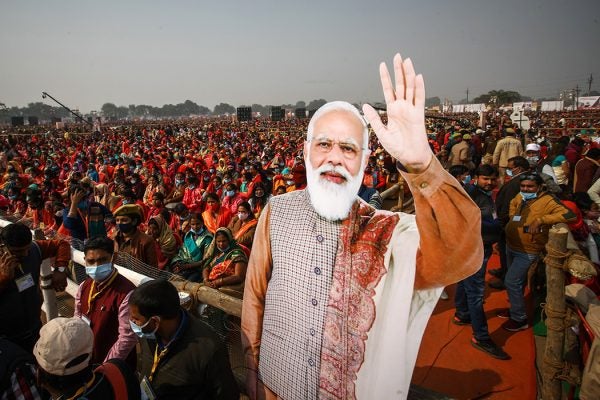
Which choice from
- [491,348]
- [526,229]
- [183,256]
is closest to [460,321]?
[491,348]

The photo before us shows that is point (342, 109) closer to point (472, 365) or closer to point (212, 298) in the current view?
point (212, 298)

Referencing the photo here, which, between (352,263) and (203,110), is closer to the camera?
(352,263)

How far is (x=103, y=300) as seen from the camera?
2.51 meters

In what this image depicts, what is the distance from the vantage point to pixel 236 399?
1.85 metres

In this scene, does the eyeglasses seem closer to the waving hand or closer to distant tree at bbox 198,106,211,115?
the waving hand

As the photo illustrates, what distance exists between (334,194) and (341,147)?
0.18 meters

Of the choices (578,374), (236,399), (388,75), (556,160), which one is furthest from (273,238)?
(556,160)

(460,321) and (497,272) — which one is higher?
(497,272)

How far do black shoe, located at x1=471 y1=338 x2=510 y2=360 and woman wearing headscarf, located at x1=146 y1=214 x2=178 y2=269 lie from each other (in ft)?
13.0

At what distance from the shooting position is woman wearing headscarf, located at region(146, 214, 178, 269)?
4.96 metres

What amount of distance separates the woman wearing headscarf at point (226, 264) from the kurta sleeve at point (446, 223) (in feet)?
9.69

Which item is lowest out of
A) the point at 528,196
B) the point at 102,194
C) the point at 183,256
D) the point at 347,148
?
the point at 183,256

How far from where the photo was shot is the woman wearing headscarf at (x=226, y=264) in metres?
3.73

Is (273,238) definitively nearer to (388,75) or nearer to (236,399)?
(388,75)
